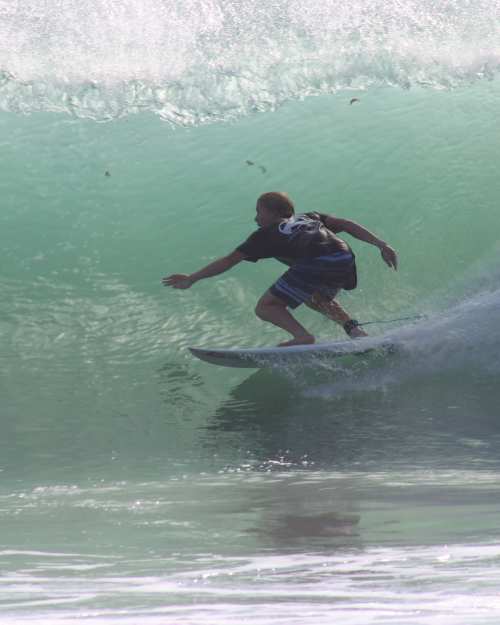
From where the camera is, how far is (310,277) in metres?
6.33

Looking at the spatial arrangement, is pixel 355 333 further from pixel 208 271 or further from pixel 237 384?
pixel 208 271

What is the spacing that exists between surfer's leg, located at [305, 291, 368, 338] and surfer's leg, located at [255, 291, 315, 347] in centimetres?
16

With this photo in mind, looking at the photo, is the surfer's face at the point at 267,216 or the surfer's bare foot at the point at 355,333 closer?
the surfer's face at the point at 267,216

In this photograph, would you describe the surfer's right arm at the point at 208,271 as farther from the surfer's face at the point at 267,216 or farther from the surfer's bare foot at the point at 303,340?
the surfer's bare foot at the point at 303,340

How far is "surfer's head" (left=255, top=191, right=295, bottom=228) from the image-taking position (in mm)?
6297

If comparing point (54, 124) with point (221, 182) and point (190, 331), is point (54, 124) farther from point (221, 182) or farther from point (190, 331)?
point (190, 331)

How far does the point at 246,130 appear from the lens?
9180mm

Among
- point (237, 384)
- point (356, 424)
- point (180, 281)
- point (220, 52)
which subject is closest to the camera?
point (356, 424)

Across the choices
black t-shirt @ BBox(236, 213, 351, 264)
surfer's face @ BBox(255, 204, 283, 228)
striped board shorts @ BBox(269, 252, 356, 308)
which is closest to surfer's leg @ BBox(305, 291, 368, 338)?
striped board shorts @ BBox(269, 252, 356, 308)

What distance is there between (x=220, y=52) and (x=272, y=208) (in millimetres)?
4006

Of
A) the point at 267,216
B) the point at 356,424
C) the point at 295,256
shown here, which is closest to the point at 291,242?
the point at 295,256

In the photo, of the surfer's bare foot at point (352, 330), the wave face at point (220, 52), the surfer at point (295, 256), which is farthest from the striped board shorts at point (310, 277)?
the wave face at point (220, 52)

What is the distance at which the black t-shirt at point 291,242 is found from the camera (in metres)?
6.24

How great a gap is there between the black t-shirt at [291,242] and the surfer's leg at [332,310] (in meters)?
0.28
